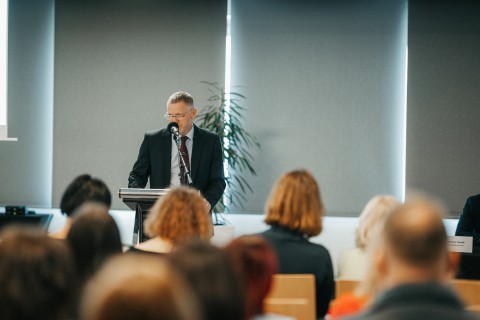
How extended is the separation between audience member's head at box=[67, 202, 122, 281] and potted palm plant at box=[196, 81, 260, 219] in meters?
4.84

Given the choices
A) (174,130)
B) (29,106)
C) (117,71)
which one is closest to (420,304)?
(174,130)

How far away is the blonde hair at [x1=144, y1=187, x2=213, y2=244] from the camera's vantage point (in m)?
3.35

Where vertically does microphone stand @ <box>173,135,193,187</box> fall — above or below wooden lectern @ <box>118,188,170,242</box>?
above

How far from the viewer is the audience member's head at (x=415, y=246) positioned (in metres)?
1.78

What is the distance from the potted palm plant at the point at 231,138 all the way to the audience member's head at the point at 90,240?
4838 mm

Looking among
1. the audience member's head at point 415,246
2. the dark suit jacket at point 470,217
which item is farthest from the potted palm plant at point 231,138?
the audience member's head at point 415,246

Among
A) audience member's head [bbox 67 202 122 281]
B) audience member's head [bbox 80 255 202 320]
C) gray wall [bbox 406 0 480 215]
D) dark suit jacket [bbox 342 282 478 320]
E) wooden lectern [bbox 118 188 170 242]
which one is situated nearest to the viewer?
audience member's head [bbox 80 255 202 320]

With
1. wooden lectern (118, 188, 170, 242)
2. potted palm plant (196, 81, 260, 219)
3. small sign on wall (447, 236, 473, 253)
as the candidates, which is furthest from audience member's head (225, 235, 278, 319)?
potted palm plant (196, 81, 260, 219)

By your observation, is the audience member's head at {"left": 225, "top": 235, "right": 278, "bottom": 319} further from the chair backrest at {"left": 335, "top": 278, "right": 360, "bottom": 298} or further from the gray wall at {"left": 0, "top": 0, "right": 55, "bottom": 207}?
the gray wall at {"left": 0, "top": 0, "right": 55, "bottom": 207}

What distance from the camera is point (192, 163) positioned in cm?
532

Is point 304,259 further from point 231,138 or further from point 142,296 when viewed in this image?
point 231,138

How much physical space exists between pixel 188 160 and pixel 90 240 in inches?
111

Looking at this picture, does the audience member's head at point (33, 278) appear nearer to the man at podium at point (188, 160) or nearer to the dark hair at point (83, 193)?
the dark hair at point (83, 193)

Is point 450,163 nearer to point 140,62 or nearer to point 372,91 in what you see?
point 372,91
